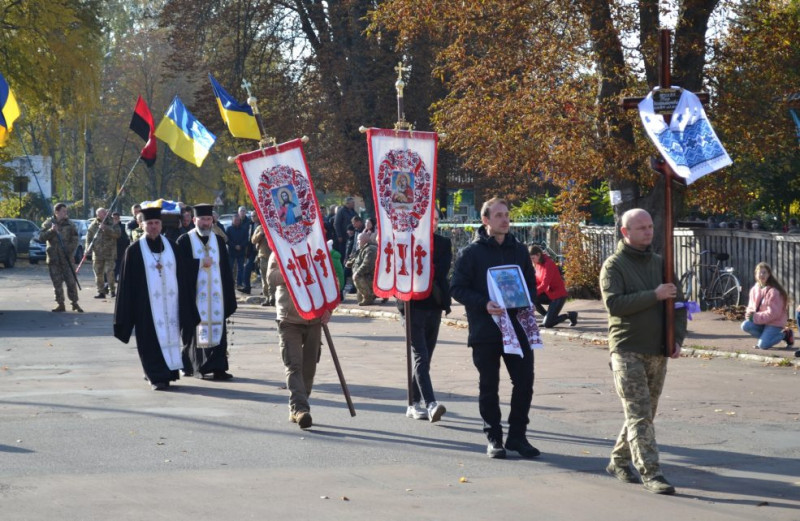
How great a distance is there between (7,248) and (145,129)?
63.1ft

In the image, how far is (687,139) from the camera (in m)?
8.25

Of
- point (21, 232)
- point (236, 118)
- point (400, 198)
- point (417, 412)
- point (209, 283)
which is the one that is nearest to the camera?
point (417, 412)

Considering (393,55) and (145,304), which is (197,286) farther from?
(393,55)

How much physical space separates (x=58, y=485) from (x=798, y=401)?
23.2 feet

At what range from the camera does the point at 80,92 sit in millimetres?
31094

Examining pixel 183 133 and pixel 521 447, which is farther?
pixel 183 133

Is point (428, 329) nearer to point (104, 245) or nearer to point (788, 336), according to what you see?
point (788, 336)

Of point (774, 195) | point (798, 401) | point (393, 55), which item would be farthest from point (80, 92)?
point (798, 401)

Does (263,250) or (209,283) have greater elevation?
(263,250)

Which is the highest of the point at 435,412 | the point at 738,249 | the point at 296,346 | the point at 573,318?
the point at 738,249

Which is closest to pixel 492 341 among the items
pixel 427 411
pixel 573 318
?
pixel 427 411

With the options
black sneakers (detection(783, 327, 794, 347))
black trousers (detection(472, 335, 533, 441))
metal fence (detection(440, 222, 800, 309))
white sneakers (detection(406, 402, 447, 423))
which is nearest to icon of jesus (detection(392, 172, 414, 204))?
white sneakers (detection(406, 402, 447, 423))

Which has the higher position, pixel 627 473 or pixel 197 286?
pixel 197 286

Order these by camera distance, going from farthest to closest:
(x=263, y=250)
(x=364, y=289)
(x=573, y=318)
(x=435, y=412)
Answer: (x=364, y=289) < (x=263, y=250) < (x=573, y=318) < (x=435, y=412)
